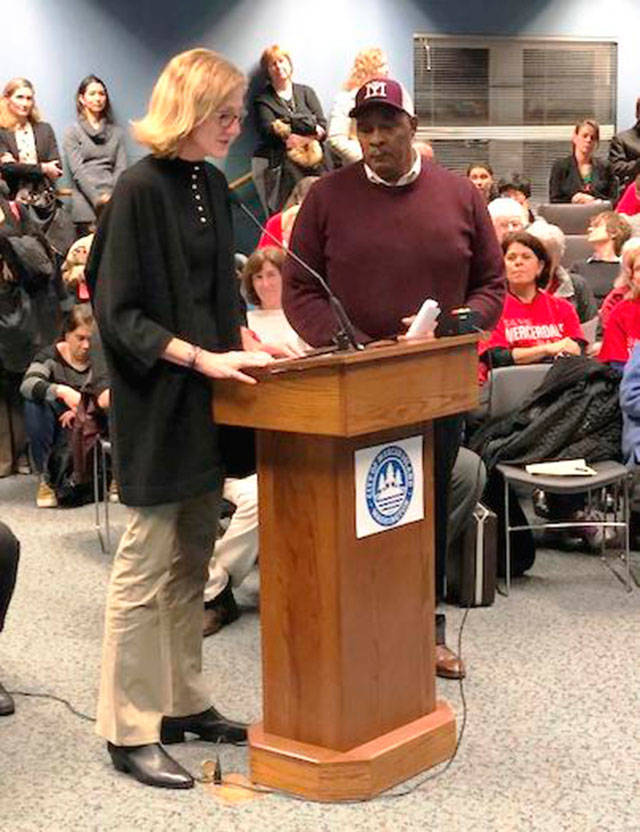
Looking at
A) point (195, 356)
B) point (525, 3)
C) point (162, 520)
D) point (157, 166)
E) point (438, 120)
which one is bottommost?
point (162, 520)

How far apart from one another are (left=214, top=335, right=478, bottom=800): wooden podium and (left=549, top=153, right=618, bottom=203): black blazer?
264 inches

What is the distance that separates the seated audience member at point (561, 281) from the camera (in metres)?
5.09

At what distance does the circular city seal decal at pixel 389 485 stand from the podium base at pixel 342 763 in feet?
1.58

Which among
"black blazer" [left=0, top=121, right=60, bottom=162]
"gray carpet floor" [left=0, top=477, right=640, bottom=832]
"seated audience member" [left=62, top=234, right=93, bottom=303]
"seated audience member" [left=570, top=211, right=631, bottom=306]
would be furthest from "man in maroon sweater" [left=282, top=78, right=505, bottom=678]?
"black blazer" [left=0, top=121, right=60, bottom=162]

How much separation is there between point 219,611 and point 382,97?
5.45ft

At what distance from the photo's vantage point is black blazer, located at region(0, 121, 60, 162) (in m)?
7.31

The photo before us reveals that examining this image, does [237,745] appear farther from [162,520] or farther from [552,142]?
[552,142]

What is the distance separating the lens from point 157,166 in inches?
104

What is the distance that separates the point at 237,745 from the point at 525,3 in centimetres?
796

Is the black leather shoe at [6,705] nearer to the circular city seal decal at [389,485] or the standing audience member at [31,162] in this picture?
the circular city seal decal at [389,485]

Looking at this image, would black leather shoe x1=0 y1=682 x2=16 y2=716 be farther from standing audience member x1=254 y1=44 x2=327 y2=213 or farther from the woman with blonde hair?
standing audience member x1=254 y1=44 x2=327 y2=213

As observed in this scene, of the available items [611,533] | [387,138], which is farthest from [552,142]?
[387,138]

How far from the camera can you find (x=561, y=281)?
18.1ft

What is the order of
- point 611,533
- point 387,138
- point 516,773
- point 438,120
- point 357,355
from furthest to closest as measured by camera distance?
point 438,120 → point 611,533 → point 387,138 → point 516,773 → point 357,355
